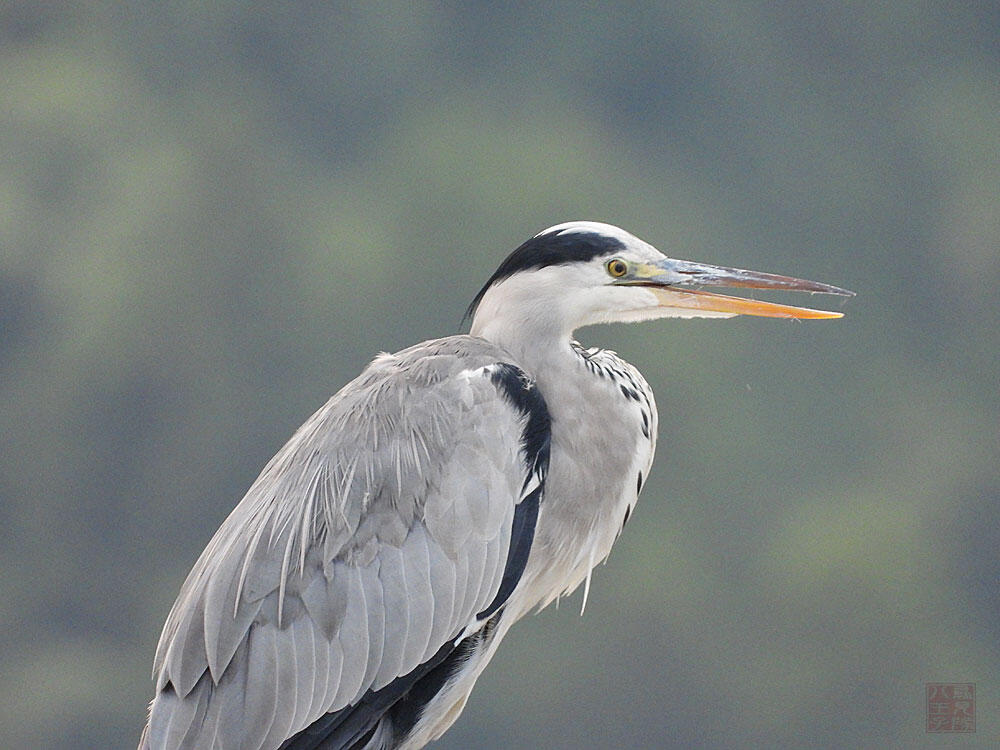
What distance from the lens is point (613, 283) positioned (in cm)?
151

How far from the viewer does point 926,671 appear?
5.58 m

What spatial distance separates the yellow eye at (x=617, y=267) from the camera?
150 cm

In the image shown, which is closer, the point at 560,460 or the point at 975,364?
the point at 560,460

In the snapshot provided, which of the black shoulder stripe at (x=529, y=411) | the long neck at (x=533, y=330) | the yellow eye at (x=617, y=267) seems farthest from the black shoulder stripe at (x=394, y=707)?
the yellow eye at (x=617, y=267)

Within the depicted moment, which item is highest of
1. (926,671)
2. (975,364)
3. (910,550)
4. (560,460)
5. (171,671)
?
(560,460)

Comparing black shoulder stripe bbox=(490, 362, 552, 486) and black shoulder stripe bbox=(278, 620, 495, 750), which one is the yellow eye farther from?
black shoulder stripe bbox=(278, 620, 495, 750)

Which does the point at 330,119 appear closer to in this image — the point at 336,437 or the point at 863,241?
the point at 863,241

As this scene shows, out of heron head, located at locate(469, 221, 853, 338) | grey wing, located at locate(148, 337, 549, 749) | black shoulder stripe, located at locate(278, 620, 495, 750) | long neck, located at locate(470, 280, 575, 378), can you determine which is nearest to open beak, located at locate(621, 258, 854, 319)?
heron head, located at locate(469, 221, 853, 338)

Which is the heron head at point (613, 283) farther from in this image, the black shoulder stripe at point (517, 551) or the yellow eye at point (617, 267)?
the black shoulder stripe at point (517, 551)

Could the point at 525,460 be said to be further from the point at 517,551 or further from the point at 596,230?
the point at 596,230

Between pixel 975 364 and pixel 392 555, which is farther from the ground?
pixel 392 555

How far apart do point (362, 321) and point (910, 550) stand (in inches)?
107

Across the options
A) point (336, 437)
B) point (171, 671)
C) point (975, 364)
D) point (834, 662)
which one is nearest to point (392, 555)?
point (336, 437)

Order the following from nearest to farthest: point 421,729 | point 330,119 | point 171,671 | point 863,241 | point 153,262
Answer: point 171,671 → point 421,729 → point 153,262 → point 863,241 → point 330,119
